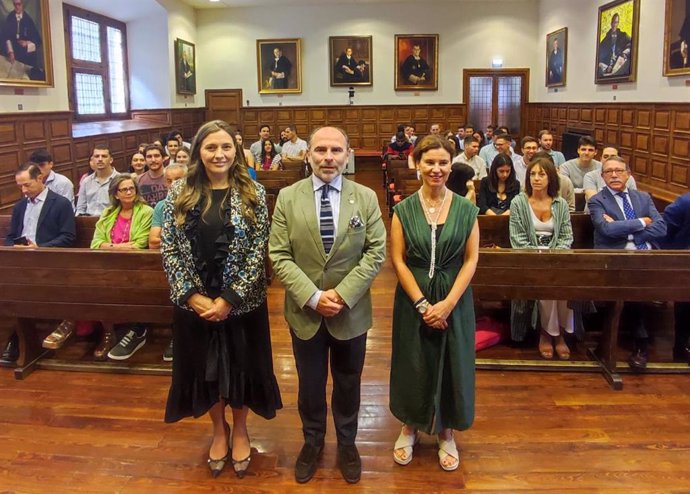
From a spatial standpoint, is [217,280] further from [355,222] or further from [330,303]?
[355,222]

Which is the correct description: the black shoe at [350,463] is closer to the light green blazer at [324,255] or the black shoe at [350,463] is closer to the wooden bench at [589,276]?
the light green blazer at [324,255]

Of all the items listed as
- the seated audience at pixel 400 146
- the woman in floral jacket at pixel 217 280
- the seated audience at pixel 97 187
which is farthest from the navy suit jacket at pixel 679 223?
the seated audience at pixel 400 146

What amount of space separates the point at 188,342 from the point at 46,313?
1721mm

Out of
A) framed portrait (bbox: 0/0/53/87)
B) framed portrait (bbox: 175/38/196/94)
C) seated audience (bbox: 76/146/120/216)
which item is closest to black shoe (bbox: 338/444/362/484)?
seated audience (bbox: 76/146/120/216)

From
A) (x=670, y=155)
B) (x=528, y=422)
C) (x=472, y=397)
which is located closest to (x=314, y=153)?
(x=472, y=397)

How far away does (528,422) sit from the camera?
132 inches

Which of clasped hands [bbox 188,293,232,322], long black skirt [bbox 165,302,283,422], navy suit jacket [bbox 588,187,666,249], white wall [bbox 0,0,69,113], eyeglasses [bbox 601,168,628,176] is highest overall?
white wall [bbox 0,0,69,113]

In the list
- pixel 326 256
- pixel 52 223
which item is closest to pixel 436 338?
pixel 326 256

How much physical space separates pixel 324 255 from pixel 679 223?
3.12 meters

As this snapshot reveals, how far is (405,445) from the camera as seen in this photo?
2.99m

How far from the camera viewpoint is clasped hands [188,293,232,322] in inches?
102

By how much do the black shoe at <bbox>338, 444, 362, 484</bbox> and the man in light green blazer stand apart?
1.22 feet

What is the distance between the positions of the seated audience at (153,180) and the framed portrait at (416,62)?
11664mm

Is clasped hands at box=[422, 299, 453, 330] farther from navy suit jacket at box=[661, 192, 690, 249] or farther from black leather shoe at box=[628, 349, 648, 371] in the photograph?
navy suit jacket at box=[661, 192, 690, 249]
